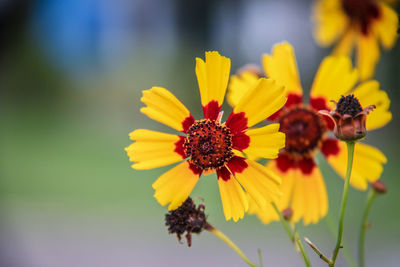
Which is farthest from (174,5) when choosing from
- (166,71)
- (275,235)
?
(275,235)

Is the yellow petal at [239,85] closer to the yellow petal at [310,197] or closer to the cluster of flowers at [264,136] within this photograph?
the cluster of flowers at [264,136]

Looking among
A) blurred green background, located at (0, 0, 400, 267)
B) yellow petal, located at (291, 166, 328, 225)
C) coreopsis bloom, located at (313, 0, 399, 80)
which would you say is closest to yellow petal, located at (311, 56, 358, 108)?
yellow petal, located at (291, 166, 328, 225)

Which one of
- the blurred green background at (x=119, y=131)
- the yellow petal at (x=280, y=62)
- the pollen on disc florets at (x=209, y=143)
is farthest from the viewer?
the blurred green background at (x=119, y=131)

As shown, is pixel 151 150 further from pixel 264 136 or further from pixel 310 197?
pixel 310 197

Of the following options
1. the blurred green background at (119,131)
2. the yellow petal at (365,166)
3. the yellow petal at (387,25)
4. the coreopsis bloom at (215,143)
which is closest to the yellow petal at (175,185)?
the coreopsis bloom at (215,143)

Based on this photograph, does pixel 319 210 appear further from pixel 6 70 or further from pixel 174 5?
pixel 6 70

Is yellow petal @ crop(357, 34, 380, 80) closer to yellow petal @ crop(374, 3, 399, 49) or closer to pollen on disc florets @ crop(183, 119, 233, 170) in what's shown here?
yellow petal @ crop(374, 3, 399, 49)
